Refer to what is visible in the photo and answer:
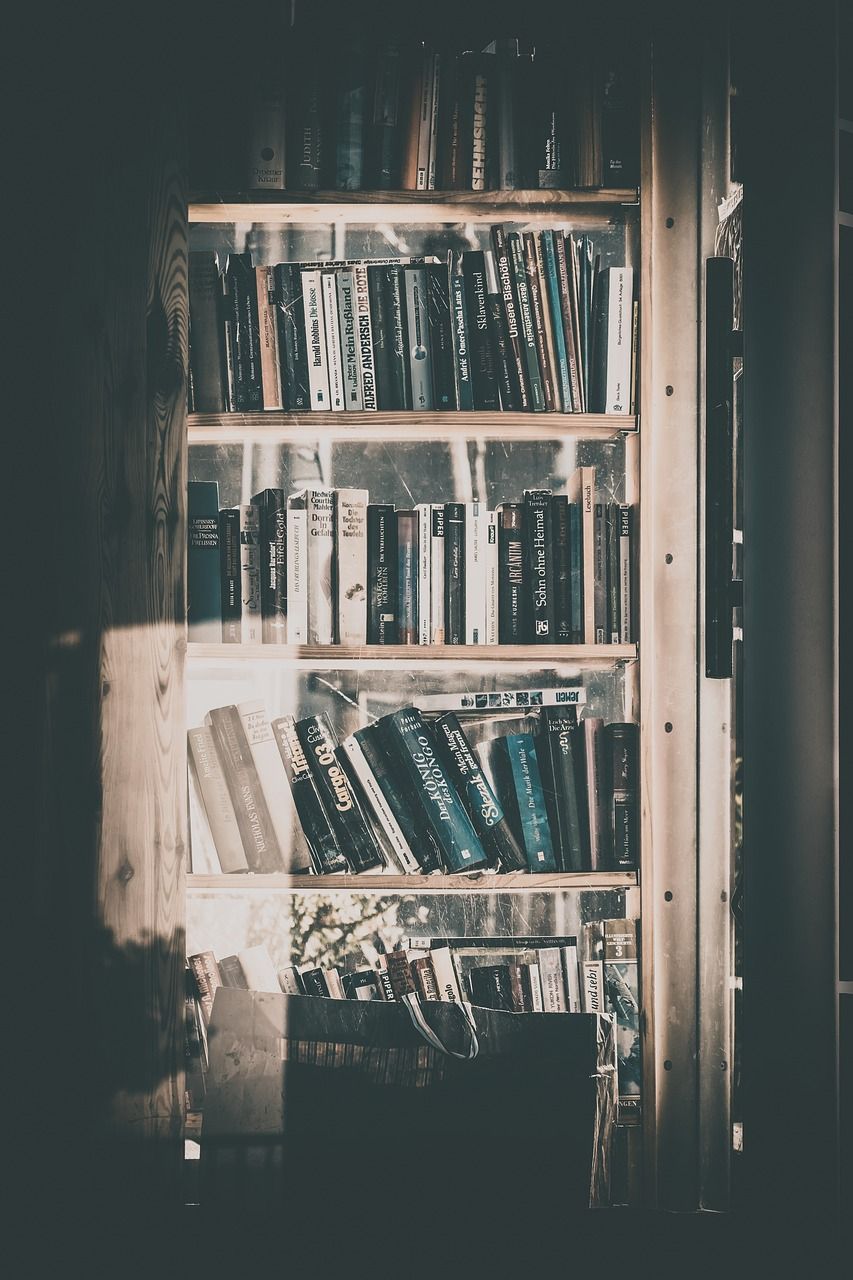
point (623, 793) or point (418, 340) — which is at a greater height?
point (418, 340)

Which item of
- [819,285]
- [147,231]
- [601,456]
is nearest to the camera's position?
[819,285]

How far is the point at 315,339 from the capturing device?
1492 millimetres

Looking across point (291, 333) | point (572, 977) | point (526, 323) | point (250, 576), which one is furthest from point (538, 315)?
point (572, 977)

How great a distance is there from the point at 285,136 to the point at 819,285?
2.96 ft

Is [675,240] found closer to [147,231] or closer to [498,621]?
[498,621]

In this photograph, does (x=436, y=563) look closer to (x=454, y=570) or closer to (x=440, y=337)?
(x=454, y=570)

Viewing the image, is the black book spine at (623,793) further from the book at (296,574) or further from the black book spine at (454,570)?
the book at (296,574)

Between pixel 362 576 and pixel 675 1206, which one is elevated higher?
pixel 362 576

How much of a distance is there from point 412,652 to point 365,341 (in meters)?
0.54

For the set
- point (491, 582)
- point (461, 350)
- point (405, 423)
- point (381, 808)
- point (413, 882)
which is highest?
point (461, 350)

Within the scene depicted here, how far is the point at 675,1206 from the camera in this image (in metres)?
1.43

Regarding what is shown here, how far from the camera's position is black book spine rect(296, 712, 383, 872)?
1.49 meters

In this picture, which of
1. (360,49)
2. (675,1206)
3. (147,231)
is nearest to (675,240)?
(360,49)

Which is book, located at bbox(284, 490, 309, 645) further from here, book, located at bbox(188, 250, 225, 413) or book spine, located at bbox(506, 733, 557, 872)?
book spine, located at bbox(506, 733, 557, 872)
